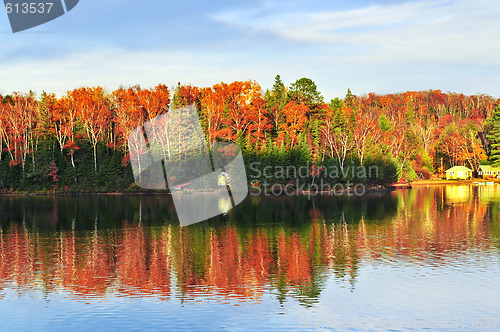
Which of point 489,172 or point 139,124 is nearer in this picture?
point 139,124

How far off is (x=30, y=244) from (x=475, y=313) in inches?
1279

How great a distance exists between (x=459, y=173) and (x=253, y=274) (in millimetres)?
130373

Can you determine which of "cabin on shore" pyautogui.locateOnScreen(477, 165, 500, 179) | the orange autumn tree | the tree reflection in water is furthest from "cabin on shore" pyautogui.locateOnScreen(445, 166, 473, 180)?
the orange autumn tree

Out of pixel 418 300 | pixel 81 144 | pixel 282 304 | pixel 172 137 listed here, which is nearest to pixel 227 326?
pixel 282 304

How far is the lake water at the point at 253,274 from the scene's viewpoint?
22.4 meters

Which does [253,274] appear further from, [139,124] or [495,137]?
[495,137]

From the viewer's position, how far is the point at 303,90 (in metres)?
119

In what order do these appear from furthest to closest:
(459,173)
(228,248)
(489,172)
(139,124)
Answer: (459,173)
(489,172)
(139,124)
(228,248)

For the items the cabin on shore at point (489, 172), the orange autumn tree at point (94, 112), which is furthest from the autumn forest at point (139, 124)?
the cabin on shore at point (489, 172)

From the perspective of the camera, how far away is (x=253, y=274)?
98.8 ft

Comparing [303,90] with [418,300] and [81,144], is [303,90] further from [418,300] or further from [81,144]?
[418,300]

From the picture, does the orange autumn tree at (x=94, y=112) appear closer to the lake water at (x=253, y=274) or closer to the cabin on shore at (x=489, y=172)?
the lake water at (x=253, y=274)

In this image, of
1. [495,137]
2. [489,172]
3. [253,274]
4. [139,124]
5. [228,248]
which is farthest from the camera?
[495,137]

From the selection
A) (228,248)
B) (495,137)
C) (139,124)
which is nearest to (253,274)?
(228,248)
